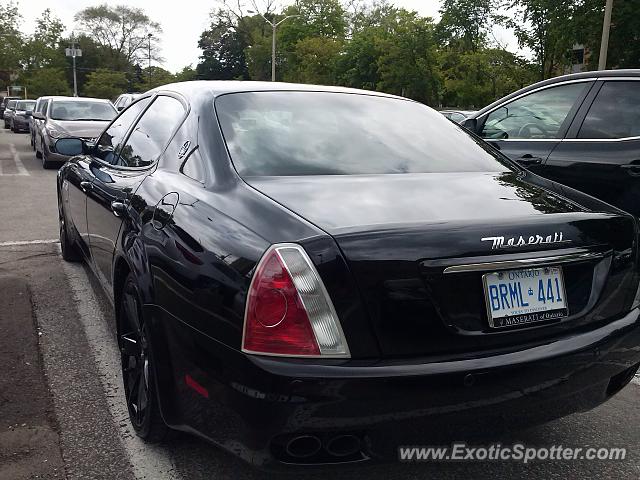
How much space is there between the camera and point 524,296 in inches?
82.7

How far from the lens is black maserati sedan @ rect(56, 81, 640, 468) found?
6.23 feet

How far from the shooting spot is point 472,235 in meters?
2.05

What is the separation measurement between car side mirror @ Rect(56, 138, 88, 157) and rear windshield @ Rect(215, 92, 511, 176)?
2.02m

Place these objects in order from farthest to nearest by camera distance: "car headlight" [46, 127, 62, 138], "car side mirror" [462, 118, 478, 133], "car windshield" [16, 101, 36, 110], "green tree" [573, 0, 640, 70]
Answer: "car windshield" [16, 101, 36, 110] → "green tree" [573, 0, 640, 70] → "car headlight" [46, 127, 62, 138] → "car side mirror" [462, 118, 478, 133]

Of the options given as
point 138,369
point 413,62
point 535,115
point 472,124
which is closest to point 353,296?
point 138,369

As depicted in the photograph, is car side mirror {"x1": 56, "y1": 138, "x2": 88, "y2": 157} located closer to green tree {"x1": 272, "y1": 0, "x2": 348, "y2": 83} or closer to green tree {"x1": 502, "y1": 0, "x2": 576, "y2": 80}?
green tree {"x1": 502, "y1": 0, "x2": 576, "y2": 80}

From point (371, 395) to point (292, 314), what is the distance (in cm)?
33

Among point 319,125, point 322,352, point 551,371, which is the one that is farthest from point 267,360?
point 319,125

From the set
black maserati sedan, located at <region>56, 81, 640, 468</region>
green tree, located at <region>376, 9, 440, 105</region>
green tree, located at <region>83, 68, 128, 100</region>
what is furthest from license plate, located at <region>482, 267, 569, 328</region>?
green tree, located at <region>83, 68, 128, 100</region>

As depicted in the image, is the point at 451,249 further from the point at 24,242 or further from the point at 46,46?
the point at 46,46

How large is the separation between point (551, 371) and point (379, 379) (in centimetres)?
63

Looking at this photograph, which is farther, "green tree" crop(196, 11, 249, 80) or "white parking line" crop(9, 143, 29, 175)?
"green tree" crop(196, 11, 249, 80)

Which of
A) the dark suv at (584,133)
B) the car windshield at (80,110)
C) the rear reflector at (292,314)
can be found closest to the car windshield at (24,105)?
the car windshield at (80,110)

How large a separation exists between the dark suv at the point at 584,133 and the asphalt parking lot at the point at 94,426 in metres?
1.52
